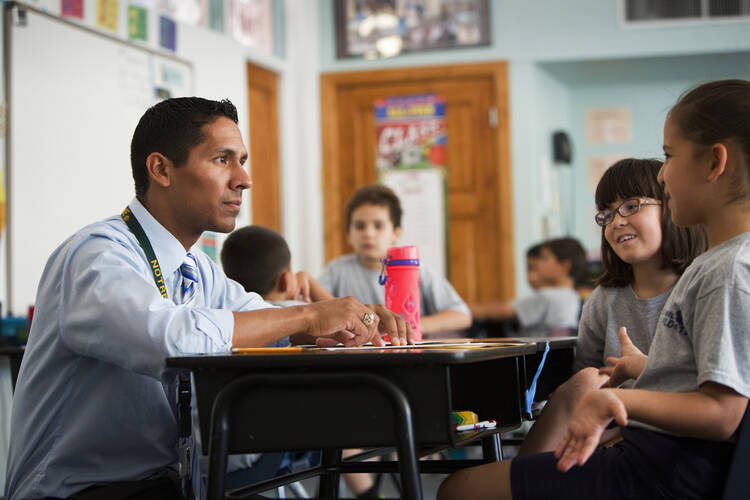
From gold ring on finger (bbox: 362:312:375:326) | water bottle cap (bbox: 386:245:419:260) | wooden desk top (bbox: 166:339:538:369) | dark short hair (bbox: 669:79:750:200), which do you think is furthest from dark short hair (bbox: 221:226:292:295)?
dark short hair (bbox: 669:79:750:200)

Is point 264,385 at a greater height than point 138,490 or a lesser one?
greater

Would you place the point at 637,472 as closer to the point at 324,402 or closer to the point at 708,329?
the point at 708,329

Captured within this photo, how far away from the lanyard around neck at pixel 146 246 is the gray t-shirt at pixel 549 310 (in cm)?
321

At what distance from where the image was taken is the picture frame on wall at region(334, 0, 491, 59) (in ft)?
20.1

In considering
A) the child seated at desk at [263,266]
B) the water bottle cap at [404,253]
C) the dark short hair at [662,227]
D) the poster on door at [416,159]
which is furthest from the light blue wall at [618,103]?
the water bottle cap at [404,253]

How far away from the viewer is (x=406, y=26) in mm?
6207

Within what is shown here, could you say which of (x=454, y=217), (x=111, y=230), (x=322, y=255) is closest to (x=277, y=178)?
(x=322, y=255)

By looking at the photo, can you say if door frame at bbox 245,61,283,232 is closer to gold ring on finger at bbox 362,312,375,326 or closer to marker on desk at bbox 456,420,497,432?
gold ring on finger at bbox 362,312,375,326

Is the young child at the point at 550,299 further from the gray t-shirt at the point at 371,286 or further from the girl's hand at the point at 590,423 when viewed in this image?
the girl's hand at the point at 590,423

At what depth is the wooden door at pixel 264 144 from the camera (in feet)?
18.8

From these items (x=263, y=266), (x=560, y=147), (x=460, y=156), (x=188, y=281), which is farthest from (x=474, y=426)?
(x=560, y=147)

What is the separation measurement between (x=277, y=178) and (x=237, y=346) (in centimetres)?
456

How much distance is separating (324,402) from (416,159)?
5.09 meters

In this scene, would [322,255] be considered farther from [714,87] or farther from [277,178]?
[714,87]
